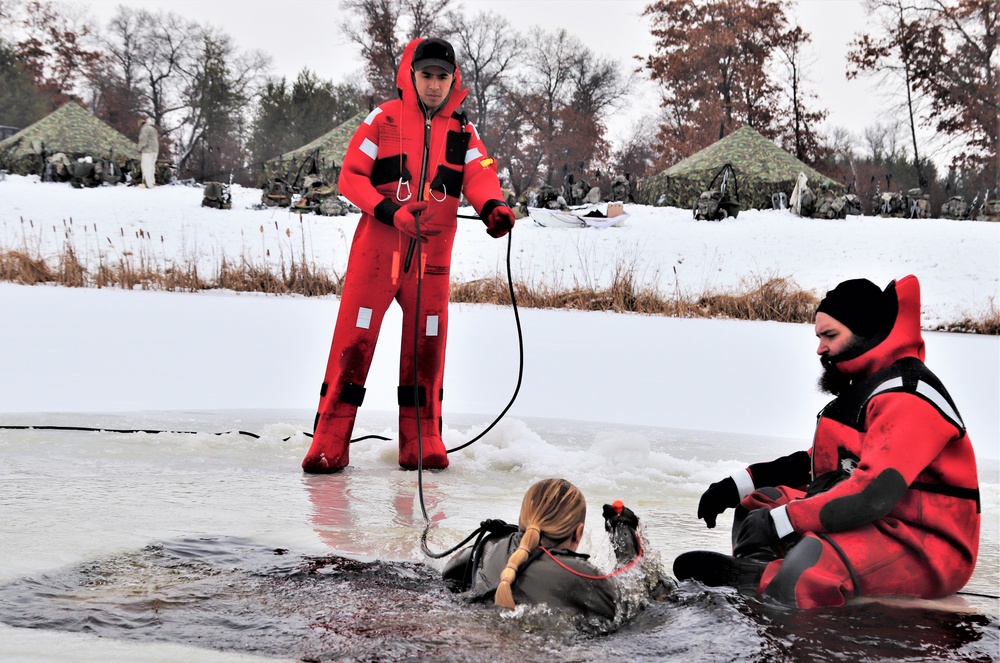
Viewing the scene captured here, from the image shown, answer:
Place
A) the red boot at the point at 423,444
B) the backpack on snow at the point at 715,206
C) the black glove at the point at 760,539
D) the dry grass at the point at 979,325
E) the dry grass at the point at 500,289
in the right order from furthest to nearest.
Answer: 1. the backpack on snow at the point at 715,206
2. the dry grass at the point at 979,325
3. the dry grass at the point at 500,289
4. the red boot at the point at 423,444
5. the black glove at the point at 760,539

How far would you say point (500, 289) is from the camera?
12172mm

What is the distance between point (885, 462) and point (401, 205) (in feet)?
7.93

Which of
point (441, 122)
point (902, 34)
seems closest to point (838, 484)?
point (441, 122)

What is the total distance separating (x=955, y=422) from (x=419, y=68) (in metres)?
2.73

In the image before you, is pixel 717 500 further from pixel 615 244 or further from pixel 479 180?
pixel 615 244

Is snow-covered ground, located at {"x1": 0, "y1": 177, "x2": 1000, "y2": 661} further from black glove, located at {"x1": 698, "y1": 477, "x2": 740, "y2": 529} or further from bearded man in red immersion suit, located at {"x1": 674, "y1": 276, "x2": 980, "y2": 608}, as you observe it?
black glove, located at {"x1": 698, "y1": 477, "x2": 740, "y2": 529}

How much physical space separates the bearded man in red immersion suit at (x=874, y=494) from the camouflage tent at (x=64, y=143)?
2104 centimetres

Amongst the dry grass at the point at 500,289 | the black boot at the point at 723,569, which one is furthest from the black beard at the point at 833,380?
the dry grass at the point at 500,289

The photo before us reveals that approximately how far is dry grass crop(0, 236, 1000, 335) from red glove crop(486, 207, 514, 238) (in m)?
7.56

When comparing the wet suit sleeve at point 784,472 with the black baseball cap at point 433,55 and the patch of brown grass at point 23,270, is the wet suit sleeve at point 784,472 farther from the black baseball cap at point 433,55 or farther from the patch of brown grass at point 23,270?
the patch of brown grass at point 23,270

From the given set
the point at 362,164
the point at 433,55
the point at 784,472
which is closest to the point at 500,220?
the point at 362,164

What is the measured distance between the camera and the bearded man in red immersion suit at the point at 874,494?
2.38 meters

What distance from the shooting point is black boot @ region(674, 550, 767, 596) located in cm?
267

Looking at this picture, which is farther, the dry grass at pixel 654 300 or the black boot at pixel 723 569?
the dry grass at pixel 654 300
